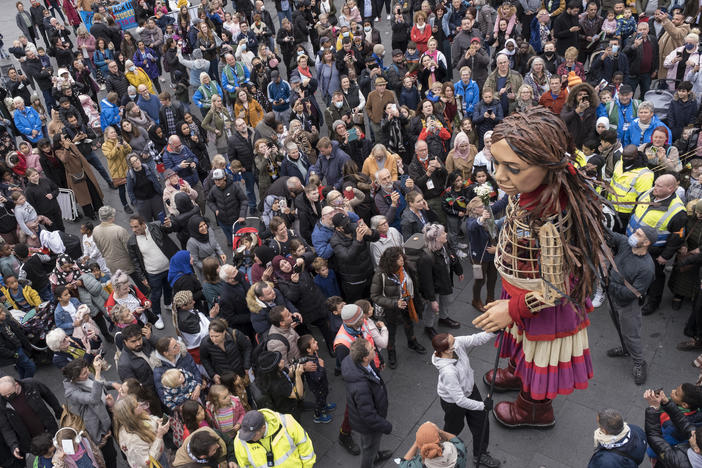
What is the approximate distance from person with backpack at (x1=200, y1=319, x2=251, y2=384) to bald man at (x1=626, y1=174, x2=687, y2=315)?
4.72 metres

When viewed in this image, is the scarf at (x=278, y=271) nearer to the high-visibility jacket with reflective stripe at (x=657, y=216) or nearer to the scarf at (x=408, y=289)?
the scarf at (x=408, y=289)

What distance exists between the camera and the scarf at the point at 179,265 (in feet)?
26.6

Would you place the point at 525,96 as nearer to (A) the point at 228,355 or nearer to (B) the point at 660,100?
(B) the point at 660,100

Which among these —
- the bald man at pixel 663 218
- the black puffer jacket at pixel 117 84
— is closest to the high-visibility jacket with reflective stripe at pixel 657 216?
the bald man at pixel 663 218

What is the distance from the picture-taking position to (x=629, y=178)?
779cm

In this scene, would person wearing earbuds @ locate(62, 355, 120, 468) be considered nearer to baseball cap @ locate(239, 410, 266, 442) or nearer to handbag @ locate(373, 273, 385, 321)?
baseball cap @ locate(239, 410, 266, 442)

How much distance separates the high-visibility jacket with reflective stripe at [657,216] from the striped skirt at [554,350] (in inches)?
99.8

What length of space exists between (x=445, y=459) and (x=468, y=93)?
25.9 ft

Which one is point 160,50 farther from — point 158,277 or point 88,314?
point 88,314

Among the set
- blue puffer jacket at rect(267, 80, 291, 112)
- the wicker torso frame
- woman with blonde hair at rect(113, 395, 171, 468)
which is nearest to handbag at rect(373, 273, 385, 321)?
the wicker torso frame

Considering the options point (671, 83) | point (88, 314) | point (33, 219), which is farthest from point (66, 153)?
point (671, 83)

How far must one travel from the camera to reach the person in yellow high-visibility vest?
769cm

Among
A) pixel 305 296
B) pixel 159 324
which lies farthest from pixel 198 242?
pixel 305 296

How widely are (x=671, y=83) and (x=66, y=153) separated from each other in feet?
36.6
